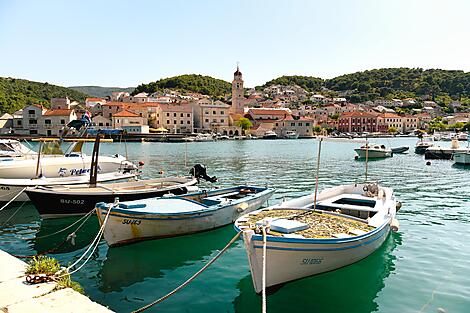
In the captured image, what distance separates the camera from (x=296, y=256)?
7.93m

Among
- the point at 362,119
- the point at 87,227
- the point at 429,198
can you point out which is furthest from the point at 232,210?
the point at 362,119

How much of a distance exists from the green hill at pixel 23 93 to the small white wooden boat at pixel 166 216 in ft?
391

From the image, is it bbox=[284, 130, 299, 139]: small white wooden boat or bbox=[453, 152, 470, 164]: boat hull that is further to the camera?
bbox=[284, 130, 299, 139]: small white wooden boat

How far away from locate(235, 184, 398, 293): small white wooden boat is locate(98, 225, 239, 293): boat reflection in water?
2439mm

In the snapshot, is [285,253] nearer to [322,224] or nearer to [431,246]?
[322,224]

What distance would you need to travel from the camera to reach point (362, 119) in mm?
138625

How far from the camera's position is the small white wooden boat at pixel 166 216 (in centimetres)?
1110

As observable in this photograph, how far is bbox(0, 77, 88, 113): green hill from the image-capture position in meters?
115

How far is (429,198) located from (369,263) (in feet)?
42.3

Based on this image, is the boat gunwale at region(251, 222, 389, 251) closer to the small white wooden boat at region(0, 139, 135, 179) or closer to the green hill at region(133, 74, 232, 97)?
the small white wooden boat at region(0, 139, 135, 179)

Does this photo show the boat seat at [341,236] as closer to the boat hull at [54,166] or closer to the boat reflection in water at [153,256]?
the boat reflection in water at [153,256]

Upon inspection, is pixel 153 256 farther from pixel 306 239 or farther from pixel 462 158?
pixel 462 158

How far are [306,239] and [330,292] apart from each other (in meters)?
1.55

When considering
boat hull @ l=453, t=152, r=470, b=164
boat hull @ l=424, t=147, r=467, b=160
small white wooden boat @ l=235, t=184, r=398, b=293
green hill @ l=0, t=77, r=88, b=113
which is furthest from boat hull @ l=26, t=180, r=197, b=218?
green hill @ l=0, t=77, r=88, b=113
